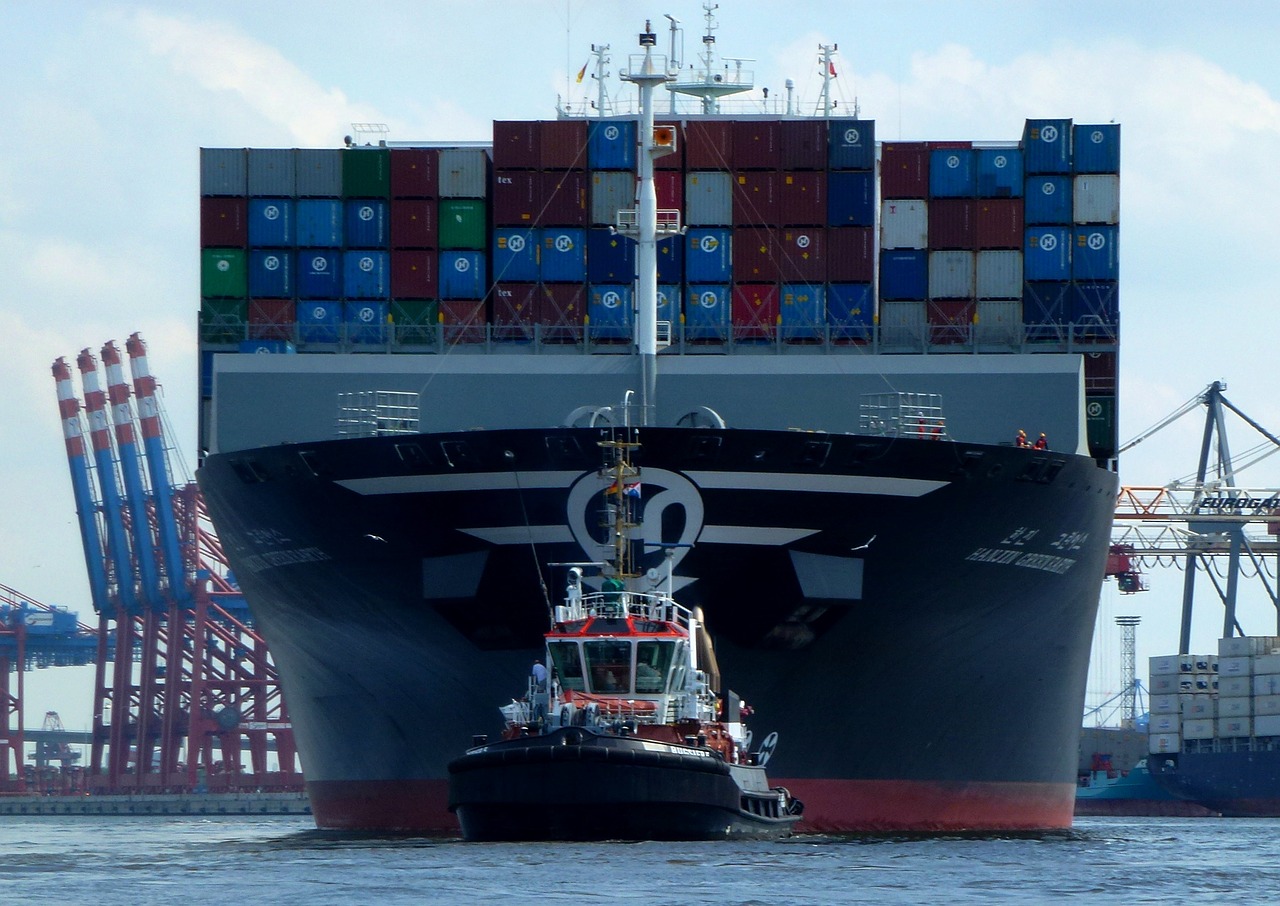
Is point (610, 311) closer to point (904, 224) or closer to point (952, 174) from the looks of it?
point (904, 224)

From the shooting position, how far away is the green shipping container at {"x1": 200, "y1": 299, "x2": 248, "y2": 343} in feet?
152

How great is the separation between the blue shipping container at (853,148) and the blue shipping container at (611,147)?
3972mm

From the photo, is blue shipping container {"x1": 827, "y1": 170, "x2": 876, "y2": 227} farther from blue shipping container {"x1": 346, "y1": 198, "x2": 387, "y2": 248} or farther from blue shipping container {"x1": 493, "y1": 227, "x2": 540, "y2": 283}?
blue shipping container {"x1": 346, "y1": 198, "x2": 387, "y2": 248}

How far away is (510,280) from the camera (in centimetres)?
4538

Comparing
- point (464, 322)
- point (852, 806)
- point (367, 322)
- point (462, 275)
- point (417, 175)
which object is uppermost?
point (417, 175)

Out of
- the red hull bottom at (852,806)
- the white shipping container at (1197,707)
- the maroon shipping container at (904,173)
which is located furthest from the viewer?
the white shipping container at (1197,707)

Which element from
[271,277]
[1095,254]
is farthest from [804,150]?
[271,277]

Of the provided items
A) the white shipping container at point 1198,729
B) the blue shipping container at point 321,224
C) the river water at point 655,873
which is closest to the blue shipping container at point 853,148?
the blue shipping container at point 321,224

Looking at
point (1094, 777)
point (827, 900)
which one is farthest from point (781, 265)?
point (1094, 777)

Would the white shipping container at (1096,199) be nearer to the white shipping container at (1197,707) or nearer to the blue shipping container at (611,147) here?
the blue shipping container at (611,147)

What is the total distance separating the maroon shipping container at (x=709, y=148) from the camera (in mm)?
46000

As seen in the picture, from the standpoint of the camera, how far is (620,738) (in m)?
30.7

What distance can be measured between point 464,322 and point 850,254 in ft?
25.4

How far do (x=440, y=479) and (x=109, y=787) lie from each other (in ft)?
238
